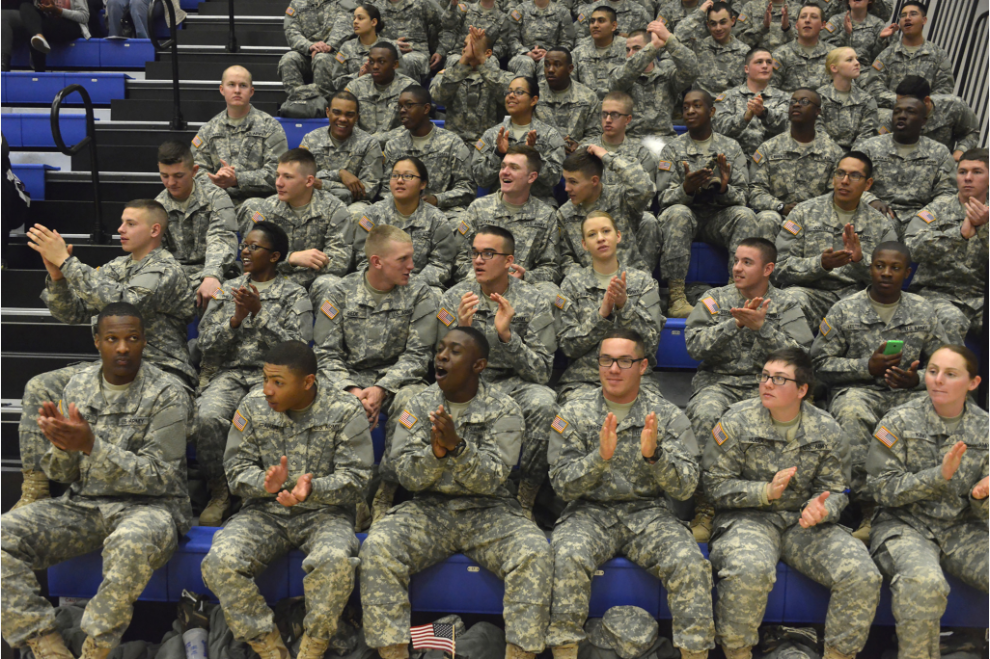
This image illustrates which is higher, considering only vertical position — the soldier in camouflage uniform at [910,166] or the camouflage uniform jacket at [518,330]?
the soldier in camouflage uniform at [910,166]

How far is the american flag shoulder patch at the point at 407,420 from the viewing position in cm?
391

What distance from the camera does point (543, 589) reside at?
3678 mm

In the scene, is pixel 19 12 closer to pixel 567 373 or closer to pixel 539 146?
pixel 539 146

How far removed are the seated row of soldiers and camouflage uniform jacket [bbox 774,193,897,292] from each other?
1.37 meters

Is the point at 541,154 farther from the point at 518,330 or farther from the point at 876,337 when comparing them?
the point at 876,337

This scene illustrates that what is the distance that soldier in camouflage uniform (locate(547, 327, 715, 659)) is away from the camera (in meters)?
3.66

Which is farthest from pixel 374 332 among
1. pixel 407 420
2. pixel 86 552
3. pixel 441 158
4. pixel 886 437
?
pixel 886 437

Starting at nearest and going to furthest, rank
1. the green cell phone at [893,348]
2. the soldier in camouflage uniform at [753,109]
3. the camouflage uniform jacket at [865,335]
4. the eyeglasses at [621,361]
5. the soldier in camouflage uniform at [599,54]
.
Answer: the eyeglasses at [621,361] → the green cell phone at [893,348] → the camouflage uniform jacket at [865,335] → the soldier in camouflage uniform at [753,109] → the soldier in camouflage uniform at [599,54]

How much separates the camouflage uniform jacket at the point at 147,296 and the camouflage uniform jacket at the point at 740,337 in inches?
96.1

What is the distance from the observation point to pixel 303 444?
12.8ft

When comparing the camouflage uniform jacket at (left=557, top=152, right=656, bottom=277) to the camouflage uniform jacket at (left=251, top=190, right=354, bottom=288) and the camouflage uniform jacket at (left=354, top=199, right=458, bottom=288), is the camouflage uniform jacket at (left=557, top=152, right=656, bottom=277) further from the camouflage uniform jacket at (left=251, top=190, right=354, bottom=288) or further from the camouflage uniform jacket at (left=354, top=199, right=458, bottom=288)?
the camouflage uniform jacket at (left=251, top=190, right=354, bottom=288)

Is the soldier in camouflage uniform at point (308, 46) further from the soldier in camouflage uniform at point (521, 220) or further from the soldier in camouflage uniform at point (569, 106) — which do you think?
the soldier in camouflage uniform at point (521, 220)

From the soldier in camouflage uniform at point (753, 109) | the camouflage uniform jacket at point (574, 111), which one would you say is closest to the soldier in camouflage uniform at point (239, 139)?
the camouflage uniform jacket at point (574, 111)

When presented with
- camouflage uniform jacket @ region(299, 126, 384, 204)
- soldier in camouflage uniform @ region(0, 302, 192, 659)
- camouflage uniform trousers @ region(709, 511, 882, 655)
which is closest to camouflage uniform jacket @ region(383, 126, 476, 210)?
camouflage uniform jacket @ region(299, 126, 384, 204)
